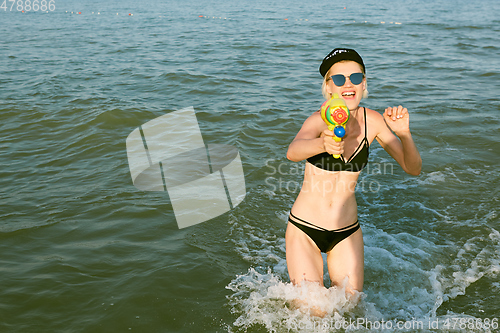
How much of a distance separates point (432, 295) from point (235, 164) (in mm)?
4410

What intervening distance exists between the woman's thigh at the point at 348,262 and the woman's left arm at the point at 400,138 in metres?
0.80

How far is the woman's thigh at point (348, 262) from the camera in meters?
4.07

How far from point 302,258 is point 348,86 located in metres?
1.55

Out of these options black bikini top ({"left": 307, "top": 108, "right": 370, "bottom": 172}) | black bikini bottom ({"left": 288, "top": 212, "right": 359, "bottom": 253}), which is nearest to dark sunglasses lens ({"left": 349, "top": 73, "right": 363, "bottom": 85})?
black bikini top ({"left": 307, "top": 108, "right": 370, "bottom": 172})

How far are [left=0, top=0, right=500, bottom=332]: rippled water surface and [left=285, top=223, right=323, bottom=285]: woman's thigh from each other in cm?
21

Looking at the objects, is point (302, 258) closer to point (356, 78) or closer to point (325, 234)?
point (325, 234)

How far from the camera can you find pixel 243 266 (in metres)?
5.45

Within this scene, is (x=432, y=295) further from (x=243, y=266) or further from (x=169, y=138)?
(x=169, y=138)

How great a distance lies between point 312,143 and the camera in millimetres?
3561

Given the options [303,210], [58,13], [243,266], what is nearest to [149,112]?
[243,266]
